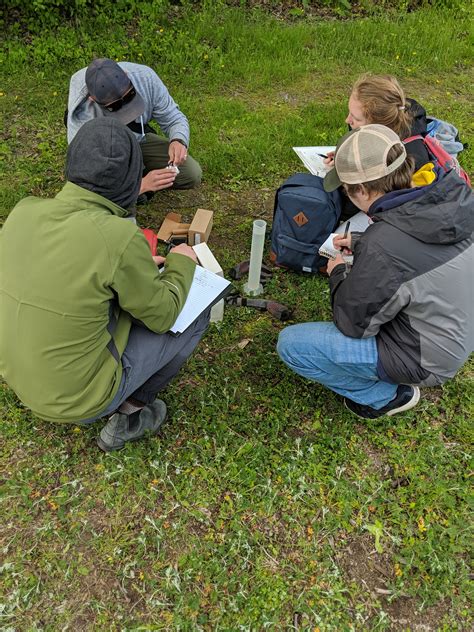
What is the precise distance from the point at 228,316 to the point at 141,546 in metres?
1.64

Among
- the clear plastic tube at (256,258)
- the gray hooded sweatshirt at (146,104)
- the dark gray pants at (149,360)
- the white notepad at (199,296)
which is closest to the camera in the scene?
the dark gray pants at (149,360)

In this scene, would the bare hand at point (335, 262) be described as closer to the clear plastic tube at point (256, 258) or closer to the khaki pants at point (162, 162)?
the clear plastic tube at point (256, 258)

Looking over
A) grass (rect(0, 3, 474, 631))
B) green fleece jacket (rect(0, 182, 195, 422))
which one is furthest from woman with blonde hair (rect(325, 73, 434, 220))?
green fleece jacket (rect(0, 182, 195, 422))

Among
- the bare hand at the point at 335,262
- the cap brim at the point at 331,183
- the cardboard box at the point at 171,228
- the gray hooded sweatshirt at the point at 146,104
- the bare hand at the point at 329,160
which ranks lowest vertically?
the cardboard box at the point at 171,228

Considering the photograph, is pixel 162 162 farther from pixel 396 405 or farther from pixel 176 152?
pixel 396 405

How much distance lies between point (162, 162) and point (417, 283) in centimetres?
250

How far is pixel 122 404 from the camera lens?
8.84 feet

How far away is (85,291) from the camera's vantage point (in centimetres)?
195

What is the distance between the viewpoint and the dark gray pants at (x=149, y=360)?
2.43 meters

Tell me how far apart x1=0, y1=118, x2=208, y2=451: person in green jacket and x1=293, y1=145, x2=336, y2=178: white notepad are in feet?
5.87

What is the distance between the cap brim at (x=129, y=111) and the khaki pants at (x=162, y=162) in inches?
31.0

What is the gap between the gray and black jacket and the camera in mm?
2312

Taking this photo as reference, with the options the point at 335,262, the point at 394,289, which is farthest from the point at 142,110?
the point at 394,289

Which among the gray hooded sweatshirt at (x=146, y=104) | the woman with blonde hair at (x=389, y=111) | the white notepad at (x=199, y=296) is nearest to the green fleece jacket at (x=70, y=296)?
the white notepad at (x=199, y=296)
